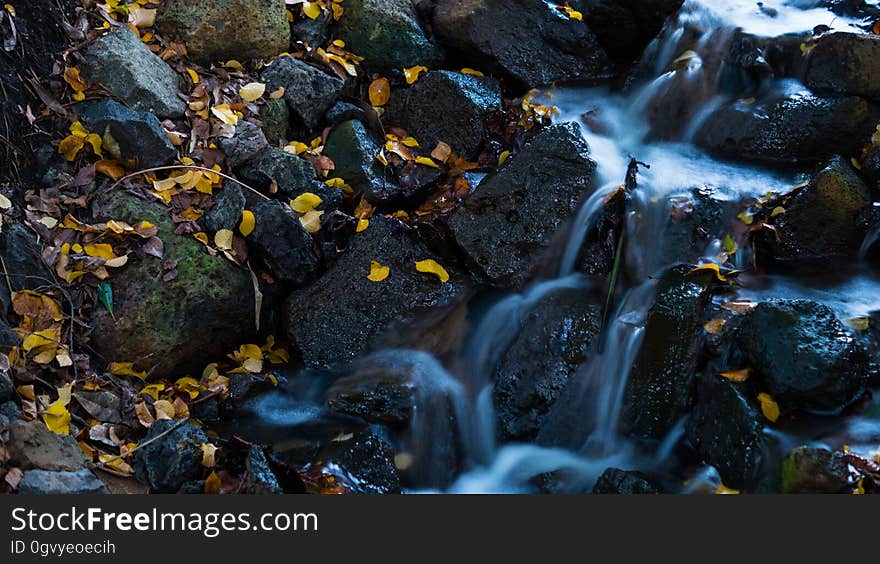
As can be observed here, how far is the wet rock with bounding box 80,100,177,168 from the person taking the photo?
4.35 meters

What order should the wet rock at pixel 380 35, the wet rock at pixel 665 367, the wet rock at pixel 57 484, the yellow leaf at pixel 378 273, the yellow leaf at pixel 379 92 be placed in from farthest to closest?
the wet rock at pixel 380 35 < the yellow leaf at pixel 379 92 < the yellow leaf at pixel 378 273 < the wet rock at pixel 665 367 < the wet rock at pixel 57 484

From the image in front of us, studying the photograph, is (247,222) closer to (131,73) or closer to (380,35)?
(131,73)

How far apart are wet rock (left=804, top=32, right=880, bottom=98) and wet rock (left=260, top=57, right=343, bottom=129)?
323 centimetres

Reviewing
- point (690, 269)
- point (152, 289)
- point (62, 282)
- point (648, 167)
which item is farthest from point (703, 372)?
point (62, 282)

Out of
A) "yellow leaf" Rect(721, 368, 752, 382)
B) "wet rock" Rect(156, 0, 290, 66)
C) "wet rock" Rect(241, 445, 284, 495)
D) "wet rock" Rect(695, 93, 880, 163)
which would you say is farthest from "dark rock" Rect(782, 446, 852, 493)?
"wet rock" Rect(156, 0, 290, 66)

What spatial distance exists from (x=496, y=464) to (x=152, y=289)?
207cm

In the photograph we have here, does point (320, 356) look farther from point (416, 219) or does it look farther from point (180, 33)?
point (180, 33)

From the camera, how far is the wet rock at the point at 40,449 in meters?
3.15

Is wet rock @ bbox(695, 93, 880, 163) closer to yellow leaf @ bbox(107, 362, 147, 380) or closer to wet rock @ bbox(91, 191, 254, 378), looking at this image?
wet rock @ bbox(91, 191, 254, 378)

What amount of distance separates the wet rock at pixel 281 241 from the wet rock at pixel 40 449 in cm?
153

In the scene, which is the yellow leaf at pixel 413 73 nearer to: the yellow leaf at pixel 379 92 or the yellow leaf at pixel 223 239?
the yellow leaf at pixel 379 92

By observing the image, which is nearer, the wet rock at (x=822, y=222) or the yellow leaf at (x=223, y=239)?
the yellow leaf at (x=223, y=239)

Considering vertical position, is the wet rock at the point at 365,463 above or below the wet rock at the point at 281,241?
below

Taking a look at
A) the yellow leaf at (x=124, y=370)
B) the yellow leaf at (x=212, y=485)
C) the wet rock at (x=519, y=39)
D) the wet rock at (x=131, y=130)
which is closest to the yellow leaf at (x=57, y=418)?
the yellow leaf at (x=124, y=370)
